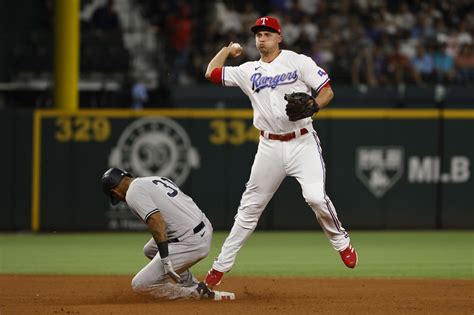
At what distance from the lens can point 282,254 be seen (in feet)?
38.7

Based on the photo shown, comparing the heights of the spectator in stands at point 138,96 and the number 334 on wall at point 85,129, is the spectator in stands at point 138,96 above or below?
above

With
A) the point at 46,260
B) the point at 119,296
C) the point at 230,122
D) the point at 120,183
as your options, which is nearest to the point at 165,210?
the point at 120,183

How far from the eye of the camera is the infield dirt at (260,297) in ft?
24.0

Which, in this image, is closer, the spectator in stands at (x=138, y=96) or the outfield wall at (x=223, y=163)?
the outfield wall at (x=223, y=163)

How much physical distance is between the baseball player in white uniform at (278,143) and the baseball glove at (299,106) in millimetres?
256

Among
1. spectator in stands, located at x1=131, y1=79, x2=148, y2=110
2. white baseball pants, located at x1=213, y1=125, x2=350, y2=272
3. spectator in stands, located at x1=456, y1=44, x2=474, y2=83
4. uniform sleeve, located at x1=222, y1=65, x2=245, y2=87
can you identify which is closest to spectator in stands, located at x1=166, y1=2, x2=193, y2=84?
spectator in stands, located at x1=131, y1=79, x2=148, y2=110

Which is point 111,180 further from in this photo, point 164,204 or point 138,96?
point 138,96

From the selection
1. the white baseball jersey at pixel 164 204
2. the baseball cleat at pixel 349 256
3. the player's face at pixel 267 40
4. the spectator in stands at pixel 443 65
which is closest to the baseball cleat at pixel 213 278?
the white baseball jersey at pixel 164 204

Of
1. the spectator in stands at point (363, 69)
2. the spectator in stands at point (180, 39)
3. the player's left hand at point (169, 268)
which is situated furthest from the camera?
the spectator in stands at point (180, 39)

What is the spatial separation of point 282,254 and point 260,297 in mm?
3649

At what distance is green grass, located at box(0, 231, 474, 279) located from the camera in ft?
33.8

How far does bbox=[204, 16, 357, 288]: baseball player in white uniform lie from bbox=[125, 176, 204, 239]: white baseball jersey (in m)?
0.44

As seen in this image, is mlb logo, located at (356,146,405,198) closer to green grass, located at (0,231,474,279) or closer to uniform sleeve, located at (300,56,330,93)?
green grass, located at (0,231,474,279)

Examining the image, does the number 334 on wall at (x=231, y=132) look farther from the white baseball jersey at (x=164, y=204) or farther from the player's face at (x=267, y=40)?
the white baseball jersey at (x=164, y=204)
